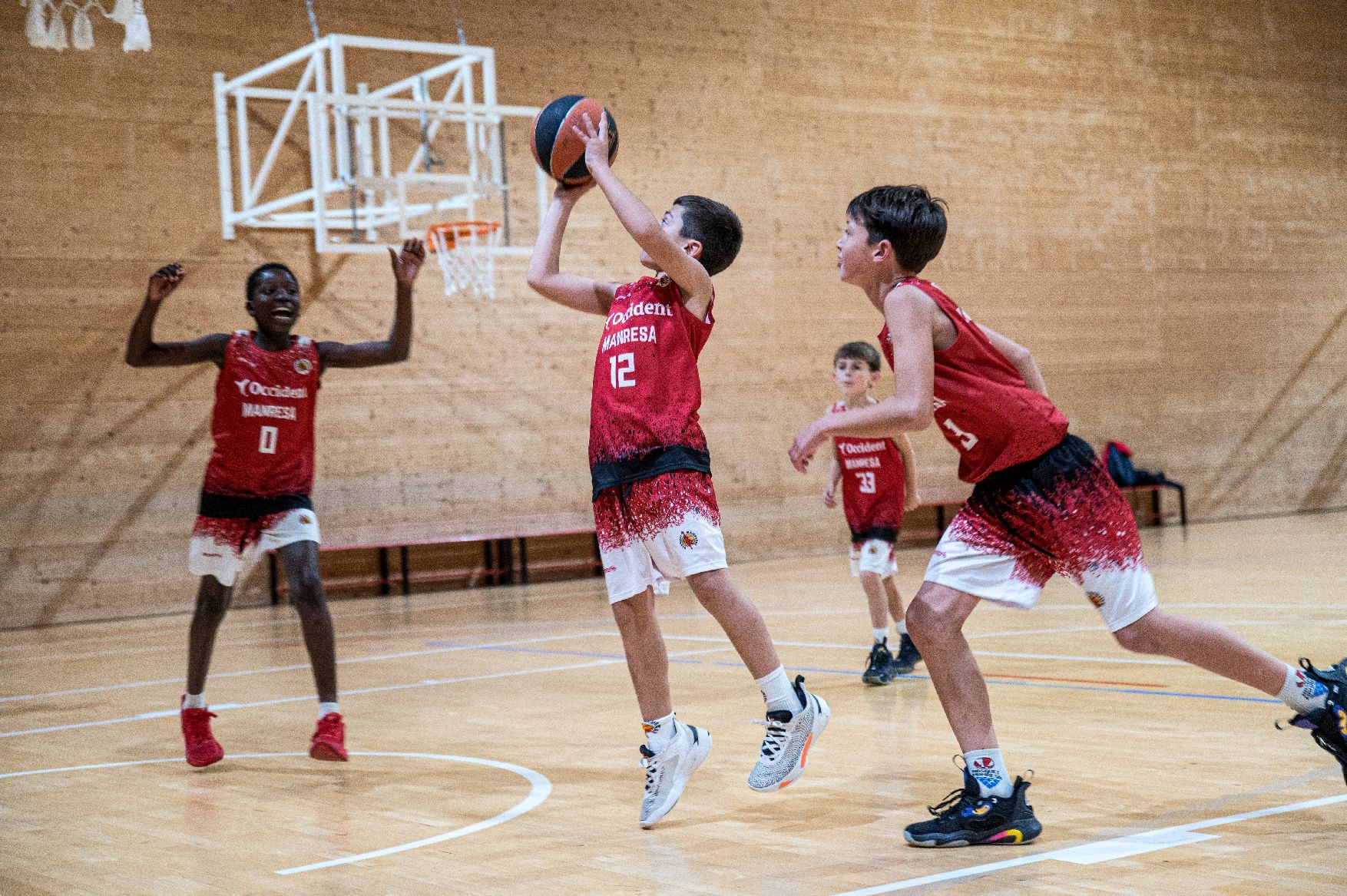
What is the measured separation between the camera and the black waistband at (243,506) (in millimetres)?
5758

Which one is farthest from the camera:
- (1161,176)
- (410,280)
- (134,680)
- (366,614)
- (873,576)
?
(1161,176)

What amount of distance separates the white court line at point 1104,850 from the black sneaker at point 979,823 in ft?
0.42

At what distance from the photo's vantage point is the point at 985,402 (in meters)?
3.98

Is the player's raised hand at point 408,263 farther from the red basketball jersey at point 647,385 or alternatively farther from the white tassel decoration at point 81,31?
the white tassel decoration at point 81,31

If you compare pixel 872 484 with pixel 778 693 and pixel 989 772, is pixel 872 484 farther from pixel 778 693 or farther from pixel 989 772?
pixel 989 772

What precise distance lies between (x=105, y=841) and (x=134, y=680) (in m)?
4.46

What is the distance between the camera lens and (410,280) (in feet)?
19.7

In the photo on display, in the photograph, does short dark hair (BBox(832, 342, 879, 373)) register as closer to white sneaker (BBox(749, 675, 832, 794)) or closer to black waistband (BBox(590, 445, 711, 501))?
black waistband (BBox(590, 445, 711, 501))

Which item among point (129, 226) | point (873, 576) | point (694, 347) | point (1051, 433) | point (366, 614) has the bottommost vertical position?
point (366, 614)

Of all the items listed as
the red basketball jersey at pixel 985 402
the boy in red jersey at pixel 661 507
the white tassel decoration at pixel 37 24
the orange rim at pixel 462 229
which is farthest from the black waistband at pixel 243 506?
the orange rim at pixel 462 229

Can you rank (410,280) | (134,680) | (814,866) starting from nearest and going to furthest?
(814,866)
(410,280)
(134,680)

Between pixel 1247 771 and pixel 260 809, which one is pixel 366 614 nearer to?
pixel 260 809

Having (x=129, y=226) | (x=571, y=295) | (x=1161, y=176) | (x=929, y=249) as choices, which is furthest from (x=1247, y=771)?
(x=1161, y=176)

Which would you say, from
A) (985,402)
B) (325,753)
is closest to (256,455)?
(325,753)
